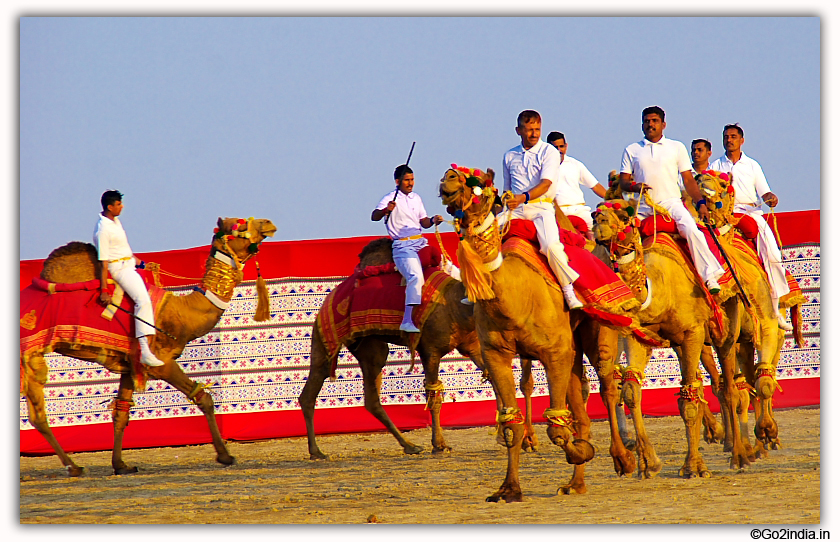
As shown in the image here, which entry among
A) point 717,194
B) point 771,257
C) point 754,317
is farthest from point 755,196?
point 754,317

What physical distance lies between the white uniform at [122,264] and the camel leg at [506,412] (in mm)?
4143

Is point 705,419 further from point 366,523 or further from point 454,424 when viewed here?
point 366,523

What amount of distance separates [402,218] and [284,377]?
2999 millimetres

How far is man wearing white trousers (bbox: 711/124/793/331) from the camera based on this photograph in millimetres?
10195

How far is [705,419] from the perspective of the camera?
36.2ft

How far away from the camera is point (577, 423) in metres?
8.06

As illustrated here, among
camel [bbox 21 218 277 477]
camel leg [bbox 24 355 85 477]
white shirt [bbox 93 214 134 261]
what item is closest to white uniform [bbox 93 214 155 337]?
A: white shirt [bbox 93 214 134 261]

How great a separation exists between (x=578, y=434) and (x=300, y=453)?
449 centimetres

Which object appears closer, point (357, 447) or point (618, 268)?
A: point (618, 268)

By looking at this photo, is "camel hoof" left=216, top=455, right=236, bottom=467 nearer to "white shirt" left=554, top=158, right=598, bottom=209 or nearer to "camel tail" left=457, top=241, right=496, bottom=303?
"white shirt" left=554, top=158, right=598, bottom=209

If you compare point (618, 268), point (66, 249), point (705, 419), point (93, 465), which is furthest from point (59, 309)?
point (705, 419)

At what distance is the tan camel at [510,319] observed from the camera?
7.21 meters

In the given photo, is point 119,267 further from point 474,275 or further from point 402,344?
point 474,275

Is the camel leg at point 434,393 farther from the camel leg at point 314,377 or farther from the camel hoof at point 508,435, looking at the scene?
the camel hoof at point 508,435
